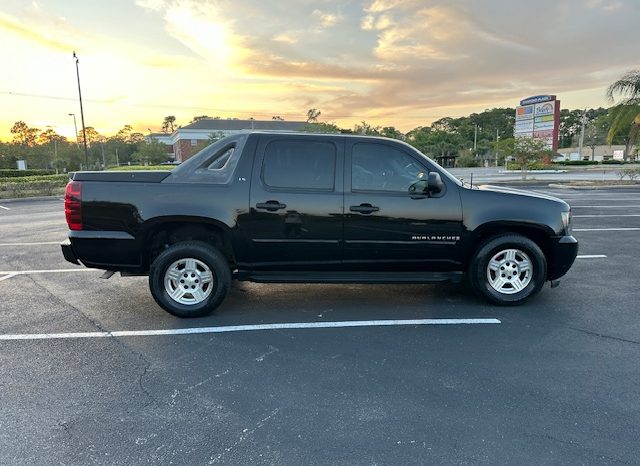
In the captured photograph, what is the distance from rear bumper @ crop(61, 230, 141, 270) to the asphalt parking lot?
0.61 metres

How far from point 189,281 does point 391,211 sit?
90.6 inches

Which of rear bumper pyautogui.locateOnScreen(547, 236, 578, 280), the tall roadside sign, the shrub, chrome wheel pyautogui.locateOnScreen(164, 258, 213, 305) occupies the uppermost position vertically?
the tall roadside sign

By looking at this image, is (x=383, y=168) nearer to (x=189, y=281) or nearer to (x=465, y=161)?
(x=189, y=281)

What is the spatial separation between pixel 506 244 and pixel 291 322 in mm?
2536

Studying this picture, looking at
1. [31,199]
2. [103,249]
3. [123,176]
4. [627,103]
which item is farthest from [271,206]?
[627,103]

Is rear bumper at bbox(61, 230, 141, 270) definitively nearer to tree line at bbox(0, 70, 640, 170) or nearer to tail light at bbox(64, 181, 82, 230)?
tail light at bbox(64, 181, 82, 230)

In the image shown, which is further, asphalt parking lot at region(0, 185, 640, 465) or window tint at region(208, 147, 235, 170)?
window tint at region(208, 147, 235, 170)

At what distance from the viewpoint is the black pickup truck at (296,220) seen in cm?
452

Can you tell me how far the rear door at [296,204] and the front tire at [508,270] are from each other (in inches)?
63.6

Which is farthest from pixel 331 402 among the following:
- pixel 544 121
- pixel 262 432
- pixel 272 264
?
pixel 544 121

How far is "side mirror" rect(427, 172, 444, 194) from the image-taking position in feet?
14.6

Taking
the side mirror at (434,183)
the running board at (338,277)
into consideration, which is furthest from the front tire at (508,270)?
the side mirror at (434,183)

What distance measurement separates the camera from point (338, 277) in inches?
185

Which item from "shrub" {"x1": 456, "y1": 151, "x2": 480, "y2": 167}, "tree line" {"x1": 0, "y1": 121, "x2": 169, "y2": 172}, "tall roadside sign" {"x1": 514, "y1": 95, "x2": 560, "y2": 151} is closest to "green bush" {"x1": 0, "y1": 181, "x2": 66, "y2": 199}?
"tree line" {"x1": 0, "y1": 121, "x2": 169, "y2": 172}
